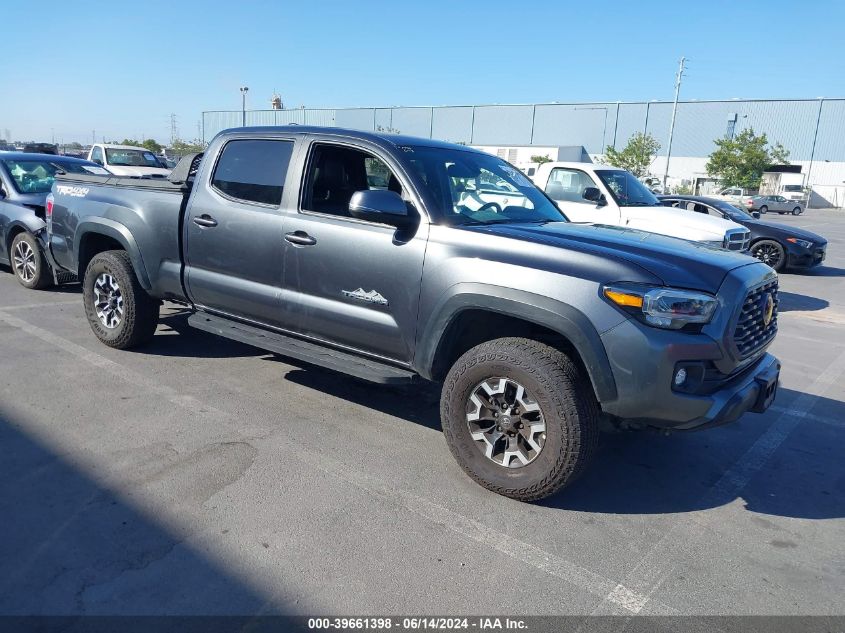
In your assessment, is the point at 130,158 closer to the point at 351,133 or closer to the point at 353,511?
the point at 351,133

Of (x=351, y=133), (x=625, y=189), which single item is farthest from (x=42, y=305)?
(x=625, y=189)

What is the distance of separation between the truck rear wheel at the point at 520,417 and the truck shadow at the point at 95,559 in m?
1.44

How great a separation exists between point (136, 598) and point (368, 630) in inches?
38.0

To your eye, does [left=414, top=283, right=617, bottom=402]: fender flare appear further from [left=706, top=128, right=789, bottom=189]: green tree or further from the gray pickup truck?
[left=706, top=128, right=789, bottom=189]: green tree

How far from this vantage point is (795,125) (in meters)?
63.8

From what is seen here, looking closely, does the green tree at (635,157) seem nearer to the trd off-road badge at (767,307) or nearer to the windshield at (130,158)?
the windshield at (130,158)

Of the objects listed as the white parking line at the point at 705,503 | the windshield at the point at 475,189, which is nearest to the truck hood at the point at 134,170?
the windshield at the point at 475,189

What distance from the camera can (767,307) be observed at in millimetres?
3797

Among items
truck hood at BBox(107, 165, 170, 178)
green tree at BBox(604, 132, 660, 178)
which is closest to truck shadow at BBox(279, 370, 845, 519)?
truck hood at BBox(107, 165, 170, 178)

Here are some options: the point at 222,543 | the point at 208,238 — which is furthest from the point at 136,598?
the point at 208,238

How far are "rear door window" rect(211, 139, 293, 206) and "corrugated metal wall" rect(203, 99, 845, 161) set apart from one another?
60.2 meters

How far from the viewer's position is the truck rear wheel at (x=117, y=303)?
217 inches

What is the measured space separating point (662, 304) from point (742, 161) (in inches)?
2311

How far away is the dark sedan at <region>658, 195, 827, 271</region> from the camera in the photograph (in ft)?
43.1
